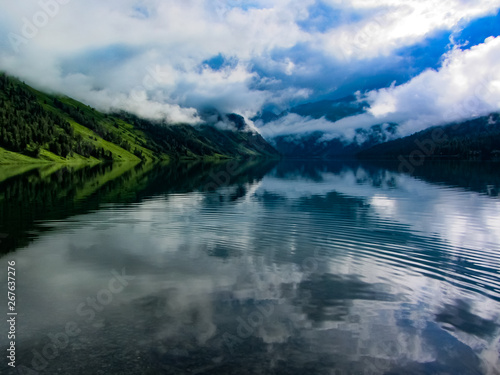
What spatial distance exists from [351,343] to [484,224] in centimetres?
4032

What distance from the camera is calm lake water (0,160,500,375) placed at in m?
15.8

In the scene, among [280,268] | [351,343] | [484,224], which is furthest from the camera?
[484,224]

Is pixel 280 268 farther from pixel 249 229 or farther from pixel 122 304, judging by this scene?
pixel 249 229

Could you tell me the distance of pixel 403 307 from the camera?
71.0 feet

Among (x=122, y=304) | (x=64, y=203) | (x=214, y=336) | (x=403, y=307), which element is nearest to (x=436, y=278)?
(x=403, y=307)

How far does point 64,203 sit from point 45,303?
44962 mm

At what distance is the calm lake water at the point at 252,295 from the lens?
15781 mm

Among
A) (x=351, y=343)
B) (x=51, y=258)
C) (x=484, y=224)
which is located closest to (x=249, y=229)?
(x=51, y=258)

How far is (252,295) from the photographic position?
22.8 meters

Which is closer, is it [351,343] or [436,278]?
[351,343]

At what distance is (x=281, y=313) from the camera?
20203mm

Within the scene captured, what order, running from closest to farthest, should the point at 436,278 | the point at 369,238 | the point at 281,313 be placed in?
1. the point at 281,313
2. the point at 436,278
3. the point at 369,238

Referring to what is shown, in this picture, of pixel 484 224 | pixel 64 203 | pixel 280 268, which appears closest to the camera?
pixel 280 268

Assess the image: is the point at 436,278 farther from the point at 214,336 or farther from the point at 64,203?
the point at 64,203
